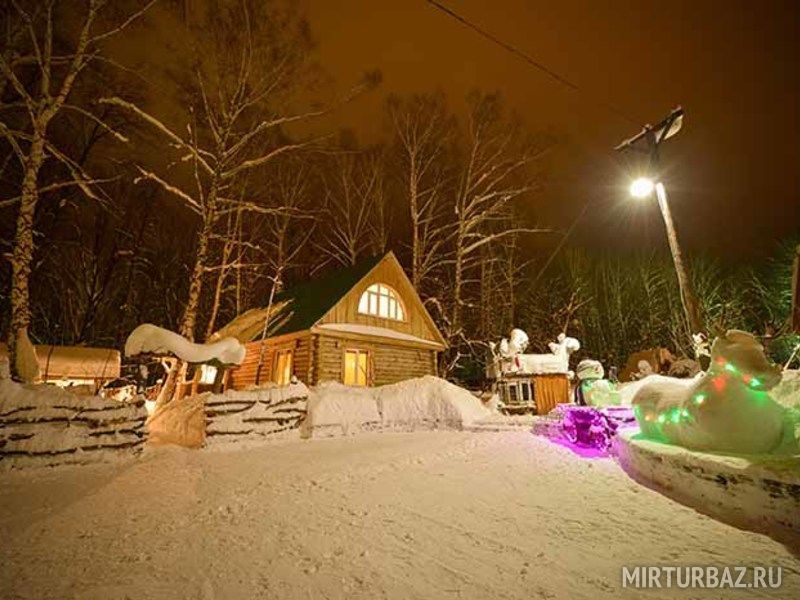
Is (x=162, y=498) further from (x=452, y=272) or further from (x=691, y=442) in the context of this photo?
(x=452, y=272)

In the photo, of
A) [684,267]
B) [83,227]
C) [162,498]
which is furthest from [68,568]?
[83,227]

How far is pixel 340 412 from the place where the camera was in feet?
39.8

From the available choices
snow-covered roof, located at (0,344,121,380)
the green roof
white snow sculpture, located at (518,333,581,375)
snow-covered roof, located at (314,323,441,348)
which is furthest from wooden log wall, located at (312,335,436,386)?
snow-covered roof, located at (0,344,121,380)

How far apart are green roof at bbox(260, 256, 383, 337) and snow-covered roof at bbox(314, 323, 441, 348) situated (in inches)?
27.1

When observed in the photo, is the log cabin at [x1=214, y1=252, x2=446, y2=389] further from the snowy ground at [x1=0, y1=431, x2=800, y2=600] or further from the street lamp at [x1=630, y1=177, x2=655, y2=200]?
the street lamp at [x1=630, y1=177, x2=655, y2=200]

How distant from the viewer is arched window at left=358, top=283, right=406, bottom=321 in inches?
758

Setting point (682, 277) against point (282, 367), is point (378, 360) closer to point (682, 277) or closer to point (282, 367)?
point (282, 367)

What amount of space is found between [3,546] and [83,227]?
23972 millimetres

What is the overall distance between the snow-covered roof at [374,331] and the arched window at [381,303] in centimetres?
77

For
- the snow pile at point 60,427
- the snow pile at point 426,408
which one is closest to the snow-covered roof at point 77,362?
the snow pile at point 60,427

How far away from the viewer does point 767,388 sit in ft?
15.2

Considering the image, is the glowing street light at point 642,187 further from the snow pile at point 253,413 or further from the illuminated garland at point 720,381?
the snow pile at point 253,413

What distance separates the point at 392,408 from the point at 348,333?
5.26 meters

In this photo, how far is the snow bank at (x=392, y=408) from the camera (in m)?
11.9
